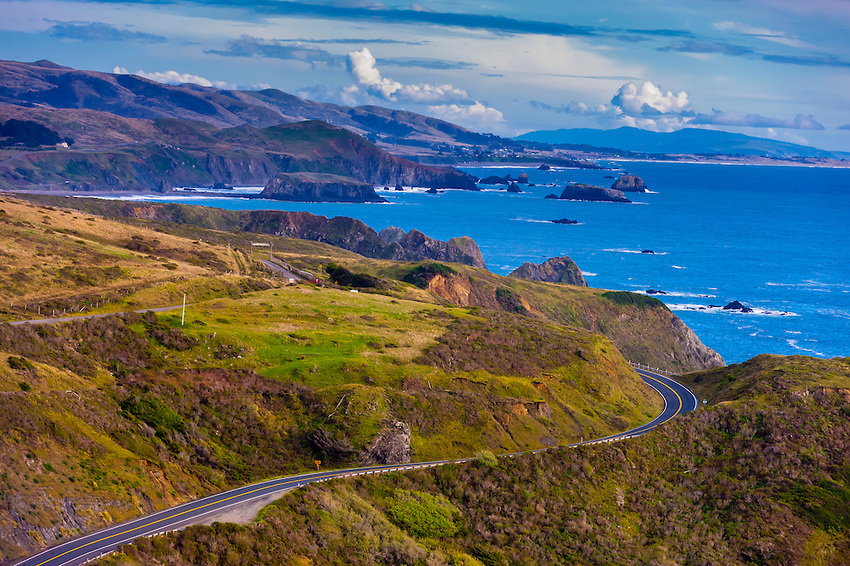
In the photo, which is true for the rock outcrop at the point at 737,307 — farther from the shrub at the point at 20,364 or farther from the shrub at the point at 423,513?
the shrub at the point at 20,364

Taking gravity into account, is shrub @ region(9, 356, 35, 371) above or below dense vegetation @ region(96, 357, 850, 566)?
above

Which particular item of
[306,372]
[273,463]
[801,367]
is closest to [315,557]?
[273,463]

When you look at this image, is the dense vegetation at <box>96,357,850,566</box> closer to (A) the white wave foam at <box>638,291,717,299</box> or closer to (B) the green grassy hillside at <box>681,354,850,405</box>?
(B) the green grassy hillside at <box>681,354,850,405</box>

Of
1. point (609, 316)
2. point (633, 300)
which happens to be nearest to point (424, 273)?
point (609, 316)

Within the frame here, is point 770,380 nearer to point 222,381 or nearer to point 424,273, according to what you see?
point 222,381

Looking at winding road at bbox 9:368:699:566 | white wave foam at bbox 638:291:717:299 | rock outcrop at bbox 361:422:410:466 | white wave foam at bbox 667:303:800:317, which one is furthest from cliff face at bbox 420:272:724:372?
rock outcrop at bbox 361:422:410:466

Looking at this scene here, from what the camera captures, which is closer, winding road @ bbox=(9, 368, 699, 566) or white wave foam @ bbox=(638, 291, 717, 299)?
winding road @ bbox=(9, 368, 699, 566)

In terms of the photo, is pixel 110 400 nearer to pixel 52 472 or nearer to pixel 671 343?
pixel 52 472
